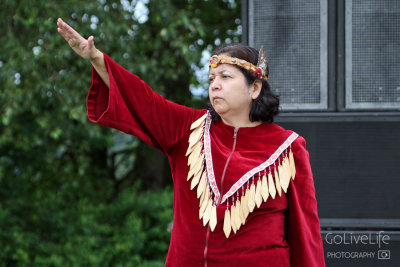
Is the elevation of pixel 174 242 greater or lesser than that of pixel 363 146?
lesser

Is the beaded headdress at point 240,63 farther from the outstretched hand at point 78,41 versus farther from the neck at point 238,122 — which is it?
the outstretched hand at point 78,41

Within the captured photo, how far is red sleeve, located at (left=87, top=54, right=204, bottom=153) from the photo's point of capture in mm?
2104

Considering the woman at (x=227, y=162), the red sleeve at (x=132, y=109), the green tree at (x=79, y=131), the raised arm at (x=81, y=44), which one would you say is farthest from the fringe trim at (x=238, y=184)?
the green tree at (x=79, y=131)

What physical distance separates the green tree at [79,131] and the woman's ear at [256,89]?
9.02 ft

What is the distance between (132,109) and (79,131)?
3.97m

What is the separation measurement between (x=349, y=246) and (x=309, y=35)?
47.9 inches

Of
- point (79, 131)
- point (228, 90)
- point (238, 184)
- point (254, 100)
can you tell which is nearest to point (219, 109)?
point (228, 90)

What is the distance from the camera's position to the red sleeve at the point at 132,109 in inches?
82.8

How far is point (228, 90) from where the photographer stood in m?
2.15

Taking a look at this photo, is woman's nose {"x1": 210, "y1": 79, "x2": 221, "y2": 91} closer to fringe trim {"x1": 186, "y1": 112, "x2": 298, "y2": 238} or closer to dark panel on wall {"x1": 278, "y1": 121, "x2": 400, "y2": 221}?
fringe trim {"x1": 186, "y1": 112, "x2": 298, "y2": 238}

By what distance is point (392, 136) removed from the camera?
10.4 feet

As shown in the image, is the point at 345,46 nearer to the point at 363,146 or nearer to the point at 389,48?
the point at 389,48

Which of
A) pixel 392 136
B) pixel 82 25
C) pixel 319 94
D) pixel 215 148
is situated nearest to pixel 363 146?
pixel 392 136

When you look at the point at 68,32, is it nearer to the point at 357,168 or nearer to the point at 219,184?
the point at 219,184
